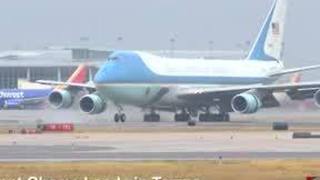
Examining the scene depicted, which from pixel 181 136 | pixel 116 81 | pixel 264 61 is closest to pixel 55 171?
pixel 181 136

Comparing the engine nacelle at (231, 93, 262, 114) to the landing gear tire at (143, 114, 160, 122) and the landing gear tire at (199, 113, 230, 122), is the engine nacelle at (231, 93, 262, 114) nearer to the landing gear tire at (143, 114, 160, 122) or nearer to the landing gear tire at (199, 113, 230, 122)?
the landing gear tire at (199, 113, 230, 122)

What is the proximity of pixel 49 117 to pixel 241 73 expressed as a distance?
17.1m

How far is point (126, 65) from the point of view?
83.8 meters

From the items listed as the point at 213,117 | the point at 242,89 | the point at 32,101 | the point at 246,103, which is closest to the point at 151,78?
the point at 213,117

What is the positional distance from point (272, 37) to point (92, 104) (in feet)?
70.7

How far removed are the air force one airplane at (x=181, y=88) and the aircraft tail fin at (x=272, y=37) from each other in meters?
5.58

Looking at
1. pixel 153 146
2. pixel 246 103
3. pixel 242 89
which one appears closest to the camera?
pixel 153 146

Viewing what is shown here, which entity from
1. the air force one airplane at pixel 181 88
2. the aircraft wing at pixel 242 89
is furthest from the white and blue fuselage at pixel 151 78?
the aircraft wing at pixel 242 89

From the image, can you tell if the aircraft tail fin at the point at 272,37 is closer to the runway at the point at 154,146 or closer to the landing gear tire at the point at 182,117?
the landing gear tire at the point at 182,117

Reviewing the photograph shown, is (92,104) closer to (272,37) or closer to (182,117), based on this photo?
(182,117)

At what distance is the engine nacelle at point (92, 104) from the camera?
86.3 m

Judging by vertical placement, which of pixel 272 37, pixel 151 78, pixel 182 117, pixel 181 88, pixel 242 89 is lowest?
pixel 182 117

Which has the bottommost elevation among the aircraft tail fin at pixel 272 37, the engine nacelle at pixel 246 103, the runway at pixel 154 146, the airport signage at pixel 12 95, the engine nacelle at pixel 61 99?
the runway at pixel 154 146

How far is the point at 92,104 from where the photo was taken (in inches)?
3406
